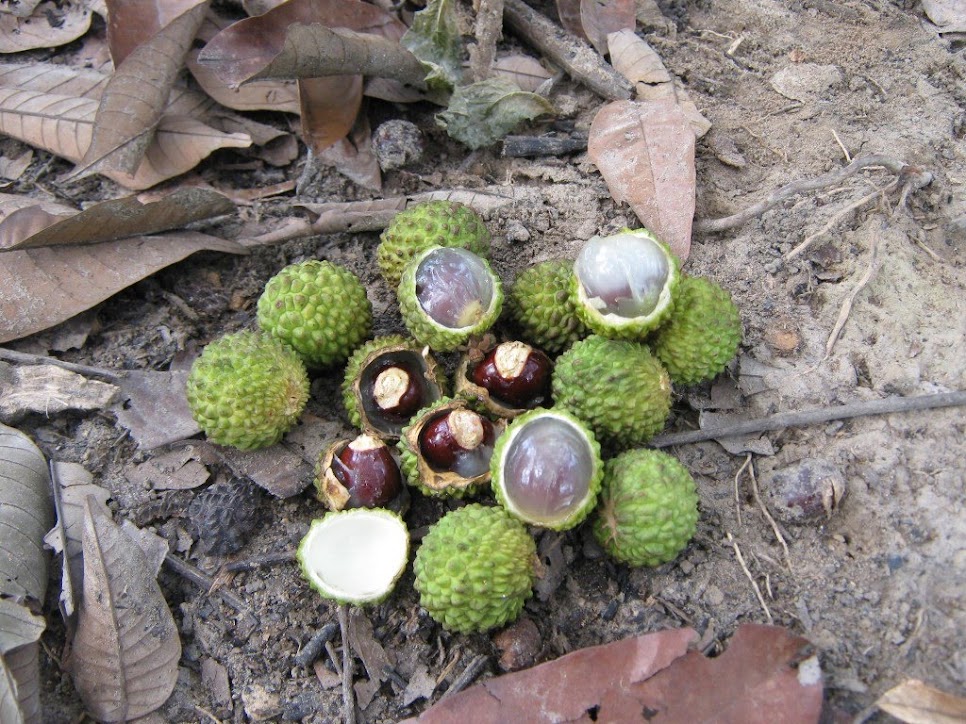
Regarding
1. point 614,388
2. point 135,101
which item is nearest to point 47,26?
point 135,101

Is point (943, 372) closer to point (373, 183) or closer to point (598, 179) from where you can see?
point (598, 179)

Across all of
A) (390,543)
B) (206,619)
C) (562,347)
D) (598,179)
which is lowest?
(206,619)

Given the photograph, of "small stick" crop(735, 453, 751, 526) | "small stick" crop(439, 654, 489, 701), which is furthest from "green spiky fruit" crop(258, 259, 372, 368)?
"small stick" crop(735, 453, 751, 526)

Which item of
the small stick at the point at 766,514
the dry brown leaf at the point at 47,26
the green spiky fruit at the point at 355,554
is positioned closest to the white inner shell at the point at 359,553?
the green spiky fruit at the point at 355,554

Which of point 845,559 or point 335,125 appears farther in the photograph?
point 335,125

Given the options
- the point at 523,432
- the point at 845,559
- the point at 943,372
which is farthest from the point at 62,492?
the point at 943,372

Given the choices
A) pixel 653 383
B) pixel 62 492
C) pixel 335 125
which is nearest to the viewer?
pixel 653 383

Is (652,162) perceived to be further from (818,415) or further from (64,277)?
(64,277)
